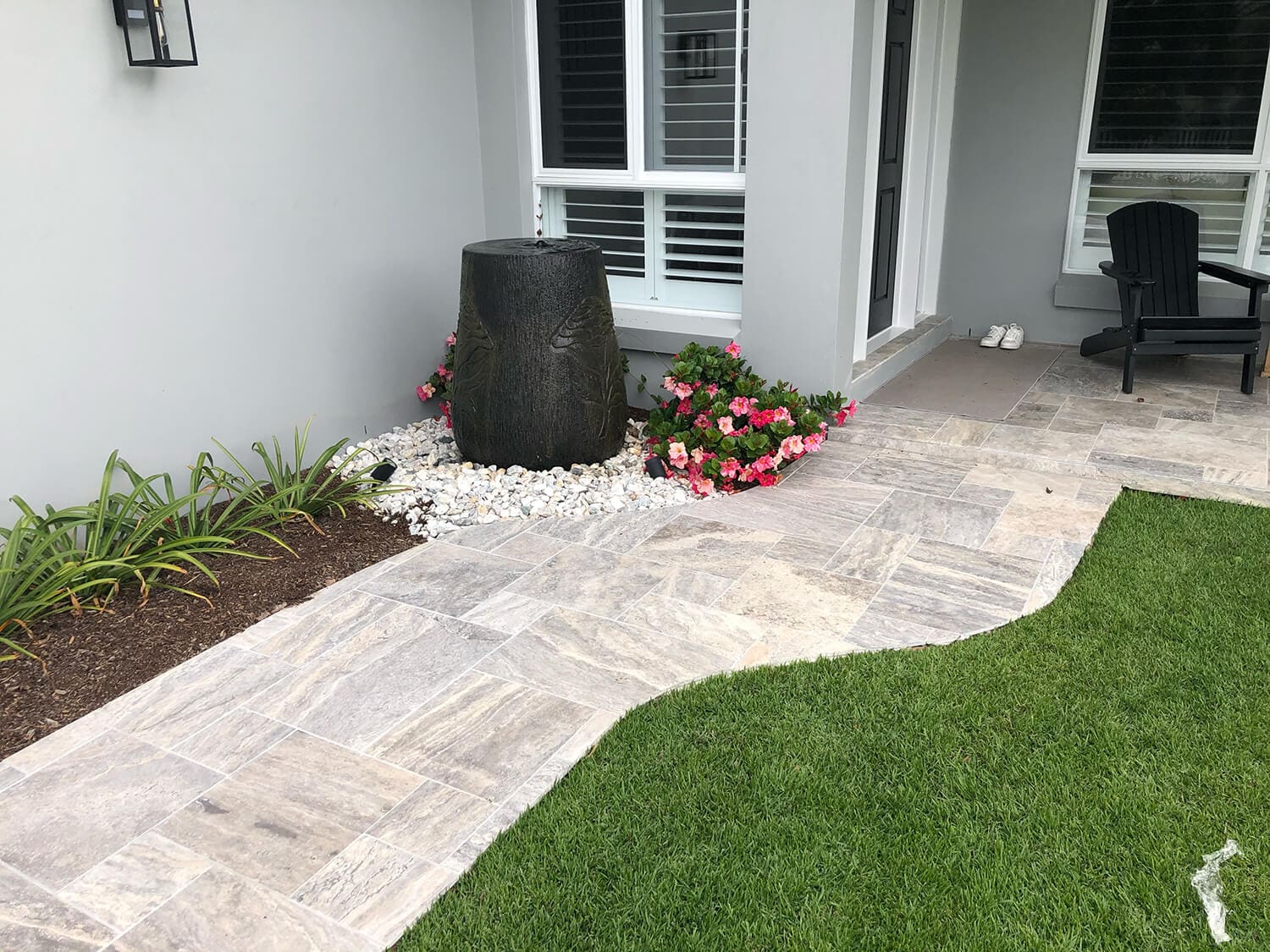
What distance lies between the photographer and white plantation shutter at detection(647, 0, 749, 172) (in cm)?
455

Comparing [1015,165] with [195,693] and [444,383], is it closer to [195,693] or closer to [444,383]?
[444,383]

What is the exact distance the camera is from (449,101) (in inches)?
191

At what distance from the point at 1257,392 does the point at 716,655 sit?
370 centimetres

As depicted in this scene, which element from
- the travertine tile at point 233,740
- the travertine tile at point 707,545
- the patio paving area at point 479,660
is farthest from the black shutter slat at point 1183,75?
the travertine tile at point 233,740

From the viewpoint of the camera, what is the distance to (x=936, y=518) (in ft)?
12.2

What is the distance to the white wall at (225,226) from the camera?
3.23 meters

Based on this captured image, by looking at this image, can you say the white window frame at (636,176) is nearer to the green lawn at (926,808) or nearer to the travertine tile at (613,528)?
the travertine tile at (613,528)

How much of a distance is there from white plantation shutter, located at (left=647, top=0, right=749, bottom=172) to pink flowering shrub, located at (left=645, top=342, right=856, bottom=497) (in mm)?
1017

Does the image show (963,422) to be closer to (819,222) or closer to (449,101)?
(819,222)

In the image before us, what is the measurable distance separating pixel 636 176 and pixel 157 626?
3.07 meters

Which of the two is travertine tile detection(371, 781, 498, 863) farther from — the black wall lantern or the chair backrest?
the chair backrest

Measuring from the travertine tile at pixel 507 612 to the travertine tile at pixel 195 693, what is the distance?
1.93 feet

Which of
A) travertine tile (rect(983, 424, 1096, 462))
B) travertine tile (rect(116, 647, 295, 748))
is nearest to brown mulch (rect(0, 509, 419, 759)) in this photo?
travertine tile (rect(116, 647, 295, 748))

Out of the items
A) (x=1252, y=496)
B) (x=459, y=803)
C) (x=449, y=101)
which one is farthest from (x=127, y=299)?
(x=1252, y=496)
